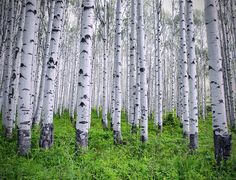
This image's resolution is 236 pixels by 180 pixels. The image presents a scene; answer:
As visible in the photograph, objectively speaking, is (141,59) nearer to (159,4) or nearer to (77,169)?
(77,169)

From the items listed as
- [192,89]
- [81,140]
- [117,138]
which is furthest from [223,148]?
[117,138]

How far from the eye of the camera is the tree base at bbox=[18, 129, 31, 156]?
19.9 ft

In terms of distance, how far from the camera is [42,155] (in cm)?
594

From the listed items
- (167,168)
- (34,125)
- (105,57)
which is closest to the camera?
(167,168)

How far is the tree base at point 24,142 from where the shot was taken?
6.07 metres

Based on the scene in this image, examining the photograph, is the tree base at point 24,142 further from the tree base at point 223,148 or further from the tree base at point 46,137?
the tree base at point 223,148

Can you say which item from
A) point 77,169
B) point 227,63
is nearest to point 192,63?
point 77,169

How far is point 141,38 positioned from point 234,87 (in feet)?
39.1

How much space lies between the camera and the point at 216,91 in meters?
6.00

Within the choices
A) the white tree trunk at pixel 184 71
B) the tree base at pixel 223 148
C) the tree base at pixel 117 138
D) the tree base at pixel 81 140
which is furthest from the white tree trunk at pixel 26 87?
the white tree trunk at pixel 184 71

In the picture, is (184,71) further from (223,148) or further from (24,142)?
(24,142)

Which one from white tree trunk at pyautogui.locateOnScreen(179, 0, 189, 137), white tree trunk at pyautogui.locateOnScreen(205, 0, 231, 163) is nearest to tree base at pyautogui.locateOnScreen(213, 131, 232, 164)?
white tree trunk at pyautogui.locateOnScreen(205, 0, 231, 163)

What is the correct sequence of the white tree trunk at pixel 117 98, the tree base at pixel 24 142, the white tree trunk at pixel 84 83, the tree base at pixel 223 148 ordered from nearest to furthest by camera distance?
the tree base at pixel 223 148 < the tree base at pixel 24 142 < the white tree trunk at pixel 84 83 < the white tree trunk at pixel 117 98

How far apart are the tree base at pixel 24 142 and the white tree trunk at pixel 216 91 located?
5.08 meters
